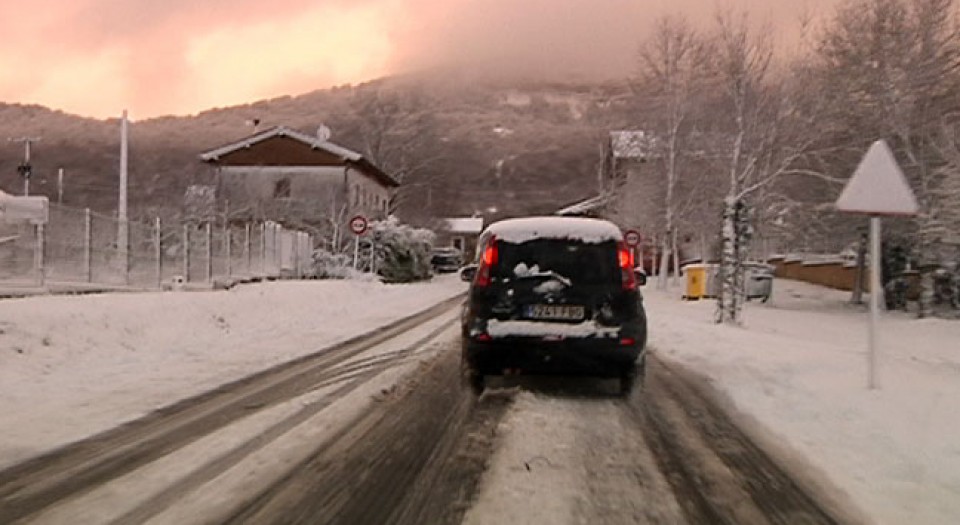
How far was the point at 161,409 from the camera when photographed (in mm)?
8203

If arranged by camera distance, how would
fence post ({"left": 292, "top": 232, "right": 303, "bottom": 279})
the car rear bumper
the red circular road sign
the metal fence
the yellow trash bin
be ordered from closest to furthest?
the car rear bumper → the metal fence → the red circular road sign → the yellow trash bin → fence post ({"left": 292, "top": 232, "right": 303, "bottom": 279})

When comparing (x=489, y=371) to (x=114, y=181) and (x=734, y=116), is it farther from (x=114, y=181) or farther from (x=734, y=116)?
(x=114, y=181)

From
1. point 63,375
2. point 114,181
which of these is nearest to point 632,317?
point 63,375

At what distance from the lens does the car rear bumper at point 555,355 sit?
8.52 meters

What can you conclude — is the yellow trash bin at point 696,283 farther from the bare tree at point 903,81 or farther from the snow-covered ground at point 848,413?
the snow-covered ground at point 848,413

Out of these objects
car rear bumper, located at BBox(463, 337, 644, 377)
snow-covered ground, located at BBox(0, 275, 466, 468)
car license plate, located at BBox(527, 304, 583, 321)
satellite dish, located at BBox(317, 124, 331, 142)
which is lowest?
snow-covered ground, located at BBox(0, 275, 466, 468)

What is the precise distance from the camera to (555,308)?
28.2 ft

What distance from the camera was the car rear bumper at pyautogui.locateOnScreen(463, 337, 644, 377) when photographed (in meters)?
8.52

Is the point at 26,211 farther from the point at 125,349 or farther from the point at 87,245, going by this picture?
the point at 125,349

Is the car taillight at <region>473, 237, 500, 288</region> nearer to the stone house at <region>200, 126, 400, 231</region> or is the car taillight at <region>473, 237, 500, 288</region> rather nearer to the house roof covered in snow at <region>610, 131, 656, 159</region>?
the house roof covered in snow at <region>610, 131, 656, 159</region>

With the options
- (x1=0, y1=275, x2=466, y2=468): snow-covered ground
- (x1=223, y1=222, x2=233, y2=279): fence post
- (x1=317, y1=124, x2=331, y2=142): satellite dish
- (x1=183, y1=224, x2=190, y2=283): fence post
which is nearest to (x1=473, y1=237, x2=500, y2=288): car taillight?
(x1=0, y1=275, x2=466, y2=468): snow-covered ground

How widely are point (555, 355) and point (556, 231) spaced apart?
1.23 metres

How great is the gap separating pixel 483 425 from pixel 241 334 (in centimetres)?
950

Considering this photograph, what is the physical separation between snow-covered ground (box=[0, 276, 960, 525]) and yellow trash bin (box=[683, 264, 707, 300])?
11452 millimetres
